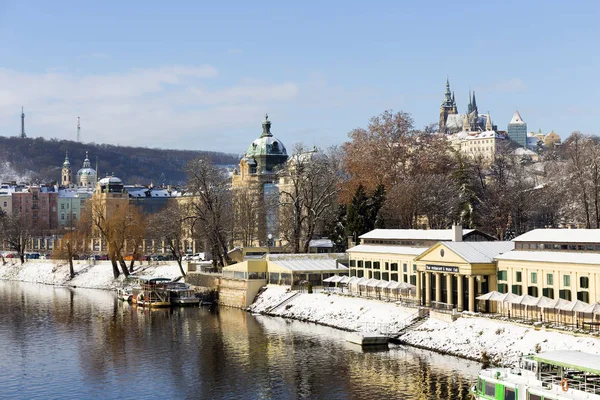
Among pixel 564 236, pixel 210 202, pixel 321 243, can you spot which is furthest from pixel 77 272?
pixel 564 236

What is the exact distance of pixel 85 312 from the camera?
8738cm

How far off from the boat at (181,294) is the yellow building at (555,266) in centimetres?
3984

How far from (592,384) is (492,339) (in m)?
17.9

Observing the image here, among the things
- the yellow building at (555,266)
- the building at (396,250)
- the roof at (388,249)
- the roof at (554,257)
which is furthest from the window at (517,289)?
the roof at (388,249)

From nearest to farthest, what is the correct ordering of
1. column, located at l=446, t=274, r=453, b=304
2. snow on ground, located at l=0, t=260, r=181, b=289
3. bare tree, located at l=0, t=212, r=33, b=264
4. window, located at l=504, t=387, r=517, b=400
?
window, located at l=504, t=387, r=517, b=400, column, located at l=446, t=274, r=453, b=304, snow on ground, located at l=0, t=260, r=181, b=289, bare tree, located at l=0, t=212, r=33, b=264

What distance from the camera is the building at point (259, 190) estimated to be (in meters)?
122

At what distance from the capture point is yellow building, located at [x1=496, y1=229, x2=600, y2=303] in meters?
56.4

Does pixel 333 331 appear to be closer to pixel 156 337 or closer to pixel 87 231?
pixel 156 337

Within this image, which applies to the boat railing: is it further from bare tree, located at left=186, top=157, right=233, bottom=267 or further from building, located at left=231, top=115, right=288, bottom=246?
building, located at left=231, top=115, right=288, bottom=246

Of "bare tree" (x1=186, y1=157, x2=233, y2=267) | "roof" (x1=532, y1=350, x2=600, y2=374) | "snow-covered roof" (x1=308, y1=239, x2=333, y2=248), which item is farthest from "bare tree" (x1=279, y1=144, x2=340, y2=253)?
"roof" (x1=532, y1=350, x2=600, y2=374)

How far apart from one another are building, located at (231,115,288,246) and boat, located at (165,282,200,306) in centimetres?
1930

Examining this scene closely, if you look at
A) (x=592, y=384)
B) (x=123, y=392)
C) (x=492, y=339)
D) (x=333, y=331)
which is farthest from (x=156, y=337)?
(x=592, y=384)

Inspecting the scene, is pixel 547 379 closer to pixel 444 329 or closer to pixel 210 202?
pixel 444 329

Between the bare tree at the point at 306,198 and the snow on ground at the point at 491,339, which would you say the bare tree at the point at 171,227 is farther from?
the snow on ground at the point at 491,339
